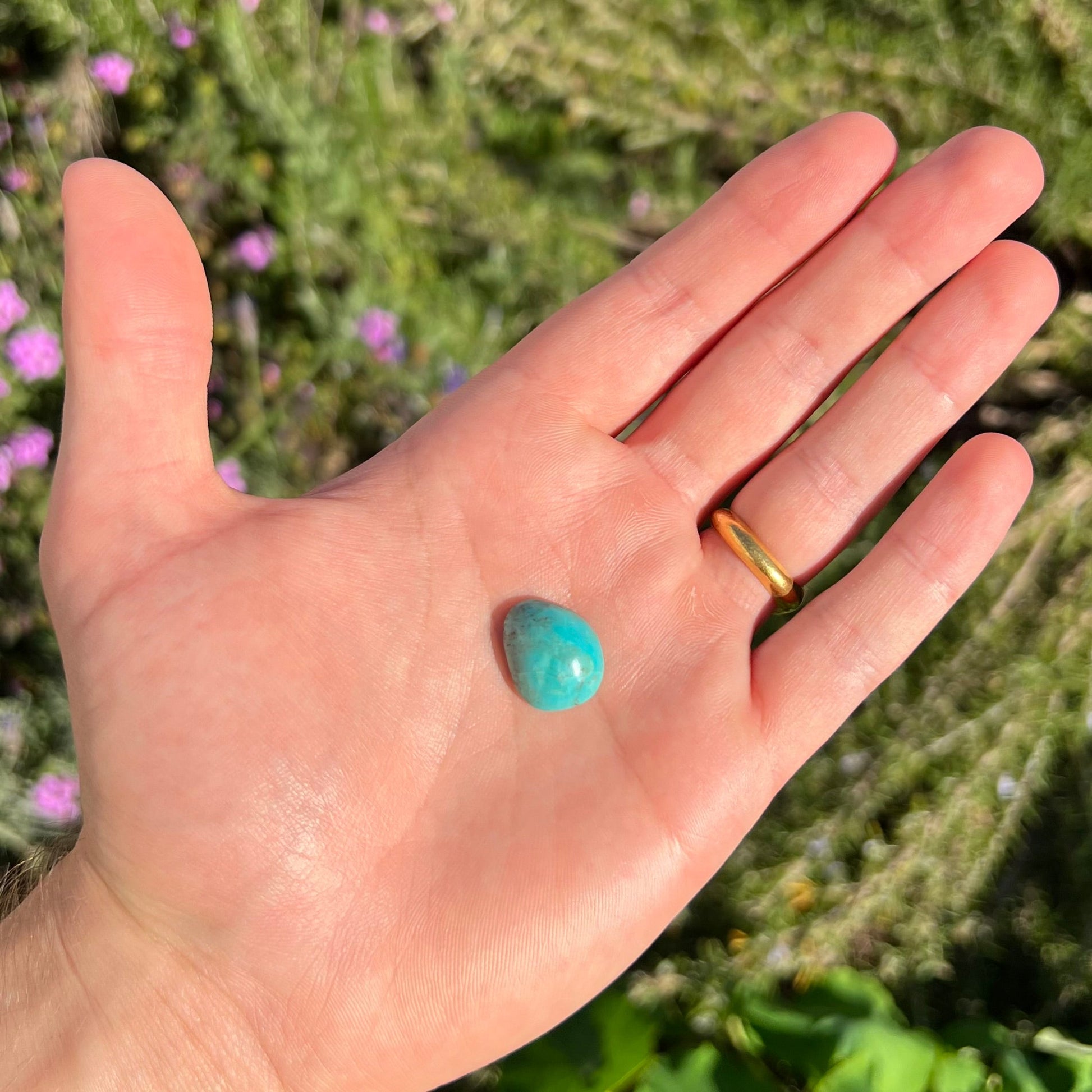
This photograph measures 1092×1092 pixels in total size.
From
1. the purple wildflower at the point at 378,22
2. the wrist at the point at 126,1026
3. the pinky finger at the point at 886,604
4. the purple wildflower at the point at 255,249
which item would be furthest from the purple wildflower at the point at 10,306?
the pinky finger at the point at 886,604

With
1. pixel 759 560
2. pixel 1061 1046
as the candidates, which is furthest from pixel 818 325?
pixel 1061 1046

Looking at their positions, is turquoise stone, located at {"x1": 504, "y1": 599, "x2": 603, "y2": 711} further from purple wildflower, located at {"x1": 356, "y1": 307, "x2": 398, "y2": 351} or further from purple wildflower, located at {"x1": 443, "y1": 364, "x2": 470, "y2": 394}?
purple wildflower, located at {"x1": 356, "y1": 307, "x2": 398, "y2": 351}

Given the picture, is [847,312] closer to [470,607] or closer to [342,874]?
[470,607]

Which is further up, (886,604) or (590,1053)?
(886,604)

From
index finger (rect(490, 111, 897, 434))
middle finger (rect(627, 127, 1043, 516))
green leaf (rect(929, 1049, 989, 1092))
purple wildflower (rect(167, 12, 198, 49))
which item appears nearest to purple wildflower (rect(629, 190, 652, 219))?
index finger (rect(490, 111, 897, 434))

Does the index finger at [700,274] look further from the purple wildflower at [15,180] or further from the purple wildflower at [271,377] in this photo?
the purple wildflower at [15,180]

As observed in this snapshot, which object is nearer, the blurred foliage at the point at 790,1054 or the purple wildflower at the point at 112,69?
the blurred foliage at the point at 790,1054

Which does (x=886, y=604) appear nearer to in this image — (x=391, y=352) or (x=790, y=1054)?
(x=790, y=1054)
